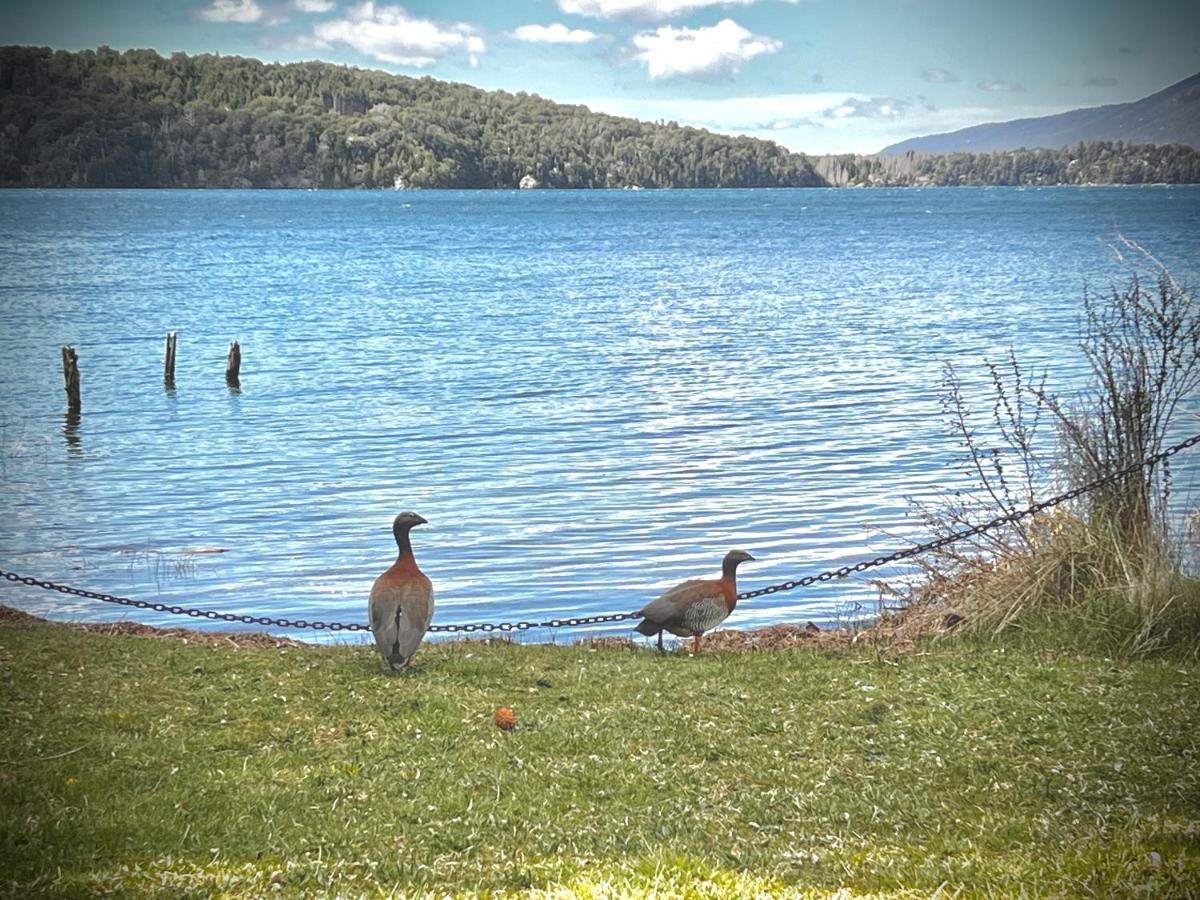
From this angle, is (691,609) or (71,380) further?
(71,380)

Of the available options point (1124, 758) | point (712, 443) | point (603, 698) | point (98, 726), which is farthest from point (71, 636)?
point (712, 443)

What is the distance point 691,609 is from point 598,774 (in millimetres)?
3522

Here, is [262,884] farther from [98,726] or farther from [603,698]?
[603,698]

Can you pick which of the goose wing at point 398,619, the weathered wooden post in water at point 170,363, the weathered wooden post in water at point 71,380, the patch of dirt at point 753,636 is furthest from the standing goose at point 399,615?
the weathered wooden post in water at point 170,363

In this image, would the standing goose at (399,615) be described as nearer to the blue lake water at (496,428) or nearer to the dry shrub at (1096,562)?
the blue lake water at (496,428)

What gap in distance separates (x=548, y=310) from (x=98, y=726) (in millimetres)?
53751

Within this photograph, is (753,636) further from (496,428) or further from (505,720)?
(496,428)

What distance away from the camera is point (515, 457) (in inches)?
1043

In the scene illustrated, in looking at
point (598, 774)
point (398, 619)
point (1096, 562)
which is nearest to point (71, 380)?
point (398, 619)

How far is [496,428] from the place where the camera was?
98.9ft

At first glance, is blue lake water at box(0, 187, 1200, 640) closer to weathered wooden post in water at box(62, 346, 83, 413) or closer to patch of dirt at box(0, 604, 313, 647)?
weathered wooden post in water at box(62, 346, 83, 413)

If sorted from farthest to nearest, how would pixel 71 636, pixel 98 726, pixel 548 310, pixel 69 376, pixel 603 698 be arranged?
pixel 548 310, pixel 69 376, pixel 71 636, pixel 603 698, pixel 98 726

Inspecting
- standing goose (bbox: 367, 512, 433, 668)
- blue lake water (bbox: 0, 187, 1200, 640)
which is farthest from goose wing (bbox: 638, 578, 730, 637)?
blue lake water (bbox: 0, 187, 1200, 640)

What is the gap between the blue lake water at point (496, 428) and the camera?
17906 millimetres
